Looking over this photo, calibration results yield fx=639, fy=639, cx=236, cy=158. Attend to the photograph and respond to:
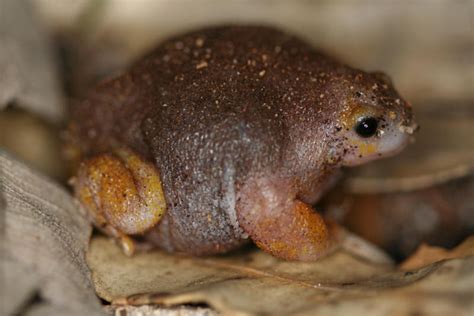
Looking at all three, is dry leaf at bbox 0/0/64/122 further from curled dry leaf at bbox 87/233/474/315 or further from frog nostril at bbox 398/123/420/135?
frog nostril at bbox 398/123/420/135

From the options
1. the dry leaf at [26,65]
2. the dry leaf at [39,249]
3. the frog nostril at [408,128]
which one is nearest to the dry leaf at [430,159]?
the frog nostril at [408,128]

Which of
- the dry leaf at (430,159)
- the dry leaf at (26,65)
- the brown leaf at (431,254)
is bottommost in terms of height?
the brown leaf at (431,254)

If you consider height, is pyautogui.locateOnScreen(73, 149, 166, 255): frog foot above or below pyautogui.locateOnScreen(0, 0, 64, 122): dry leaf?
below

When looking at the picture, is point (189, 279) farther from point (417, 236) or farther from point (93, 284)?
point (417, 236)

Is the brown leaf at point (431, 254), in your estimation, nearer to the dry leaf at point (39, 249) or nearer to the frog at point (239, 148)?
the frog at point (239, 148)

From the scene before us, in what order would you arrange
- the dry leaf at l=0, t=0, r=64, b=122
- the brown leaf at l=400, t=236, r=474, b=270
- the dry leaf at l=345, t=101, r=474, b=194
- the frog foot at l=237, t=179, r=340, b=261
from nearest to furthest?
the frog foot at l=237, t=179, r=340, b=261 < the brown leaf at l=400, t=236, r=474, b=270 < the dry leaf at l=345, t=101, r=474, b=194 < the dry leaf at l=0, t=0, r=64, b=122

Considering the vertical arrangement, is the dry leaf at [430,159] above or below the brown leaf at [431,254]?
above

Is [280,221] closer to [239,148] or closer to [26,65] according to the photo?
[239,148]

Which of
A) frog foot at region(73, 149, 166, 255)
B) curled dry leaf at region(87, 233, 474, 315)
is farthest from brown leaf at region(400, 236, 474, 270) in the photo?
frog foot at region(73, 149, 166, 255)
